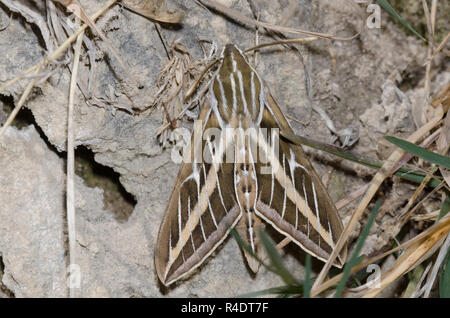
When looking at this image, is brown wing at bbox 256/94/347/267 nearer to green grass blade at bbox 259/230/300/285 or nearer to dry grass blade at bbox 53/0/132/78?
green grass blade at bbox 259/230/300/285

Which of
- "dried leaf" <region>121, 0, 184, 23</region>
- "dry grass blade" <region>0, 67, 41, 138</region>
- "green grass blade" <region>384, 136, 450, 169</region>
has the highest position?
"dried leaf" <region>121, 0, 184, 23</region>

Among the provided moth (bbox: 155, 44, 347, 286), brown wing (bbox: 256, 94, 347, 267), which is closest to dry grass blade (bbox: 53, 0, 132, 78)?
moth (bbox: 155, 44, 347, 286)

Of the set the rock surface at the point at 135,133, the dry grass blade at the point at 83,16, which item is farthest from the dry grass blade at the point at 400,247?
the dry grass blade at the point at 83,16

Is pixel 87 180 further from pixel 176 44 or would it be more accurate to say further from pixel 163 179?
pixel 176 44

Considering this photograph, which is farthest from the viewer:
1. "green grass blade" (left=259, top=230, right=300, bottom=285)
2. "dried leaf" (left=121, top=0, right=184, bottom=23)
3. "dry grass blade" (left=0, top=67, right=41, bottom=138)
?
"dried leaf" (left=121, top=0, right=184, bottom=23)

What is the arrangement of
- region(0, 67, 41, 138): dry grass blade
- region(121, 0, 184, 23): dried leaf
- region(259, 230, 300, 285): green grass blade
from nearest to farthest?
1. region(259, 230, 300, 285): green grass blade
2. region(0, 67, 41, 138): dry grass blade
3. region(121, 0, 184, 23): dried leaf

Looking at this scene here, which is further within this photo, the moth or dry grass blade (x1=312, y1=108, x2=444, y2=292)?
the moth

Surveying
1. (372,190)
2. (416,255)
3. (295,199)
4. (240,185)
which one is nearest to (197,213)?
(240,185)

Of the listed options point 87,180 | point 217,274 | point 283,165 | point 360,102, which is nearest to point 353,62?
point 360,102
